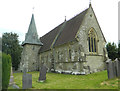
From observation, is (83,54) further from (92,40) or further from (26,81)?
(26,81)

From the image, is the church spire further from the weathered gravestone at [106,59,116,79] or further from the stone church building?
the weathered gravestone at [106,59,116,79]

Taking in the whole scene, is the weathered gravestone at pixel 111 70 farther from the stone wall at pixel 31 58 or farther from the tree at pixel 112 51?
the tree at pixel 112 51

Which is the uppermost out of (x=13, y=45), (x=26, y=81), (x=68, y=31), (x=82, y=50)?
(x=68, y=31)

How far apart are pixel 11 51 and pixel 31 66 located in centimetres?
1059

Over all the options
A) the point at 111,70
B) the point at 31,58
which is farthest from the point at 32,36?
the point at 111,70

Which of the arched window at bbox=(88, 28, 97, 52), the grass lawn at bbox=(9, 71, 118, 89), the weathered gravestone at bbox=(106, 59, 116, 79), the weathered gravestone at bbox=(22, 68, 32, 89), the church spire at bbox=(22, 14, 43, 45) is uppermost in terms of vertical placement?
the church spire at bbox=(22, 14, 43, 45)

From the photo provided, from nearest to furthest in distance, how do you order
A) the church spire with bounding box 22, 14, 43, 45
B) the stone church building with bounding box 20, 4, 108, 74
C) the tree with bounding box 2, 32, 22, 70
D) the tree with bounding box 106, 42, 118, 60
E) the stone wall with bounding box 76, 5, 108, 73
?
1. the stone church building with bounding box 20, 4, 108, 74
2. the stone wall with bounding box 76, 5, 108, 73
3. the church spire with bounding box 22, 14, 43, 45
4. the tree with bounding box 106, 42, 118, 60
5. the tree with bounding box 2, 32, 22, 70

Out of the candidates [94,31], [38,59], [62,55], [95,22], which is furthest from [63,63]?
[38,59]

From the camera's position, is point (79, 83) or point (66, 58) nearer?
point (79, 83)

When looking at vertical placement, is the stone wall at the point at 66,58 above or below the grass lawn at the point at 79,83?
above

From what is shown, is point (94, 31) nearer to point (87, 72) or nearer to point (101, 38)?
point (101, 38)

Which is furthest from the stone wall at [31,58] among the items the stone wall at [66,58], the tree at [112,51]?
the tree at [112,51]

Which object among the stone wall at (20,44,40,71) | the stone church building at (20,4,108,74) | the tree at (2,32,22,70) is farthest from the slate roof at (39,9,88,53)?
the tree at (2,32,22,70)

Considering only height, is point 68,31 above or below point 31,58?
above
